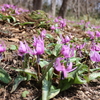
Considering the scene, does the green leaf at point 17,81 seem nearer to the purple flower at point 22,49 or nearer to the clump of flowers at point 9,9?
the purple flower at point 22,49

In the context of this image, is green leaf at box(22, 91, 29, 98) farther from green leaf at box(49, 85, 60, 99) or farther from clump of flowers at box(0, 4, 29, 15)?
clump of flowers at box(0, 4, 29, 15)

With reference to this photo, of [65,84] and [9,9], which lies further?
[9,9]

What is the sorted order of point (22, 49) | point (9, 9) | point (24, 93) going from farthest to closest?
1. point (9, 9)
2. point (24, 93)
3. point (22, 49)

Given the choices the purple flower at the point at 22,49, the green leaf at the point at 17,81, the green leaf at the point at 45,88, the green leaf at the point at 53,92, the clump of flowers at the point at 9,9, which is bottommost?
the green leaf at the point at 53,92

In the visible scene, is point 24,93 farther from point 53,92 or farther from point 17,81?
point 53,92

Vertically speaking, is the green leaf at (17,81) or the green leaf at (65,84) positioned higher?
the green leaf at (17,81)

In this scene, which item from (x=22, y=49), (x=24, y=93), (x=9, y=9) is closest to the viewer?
(x=22, y=49)

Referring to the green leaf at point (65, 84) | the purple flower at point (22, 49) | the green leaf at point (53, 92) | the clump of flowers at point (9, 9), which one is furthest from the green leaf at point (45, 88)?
the clump of flowers at point (9, 9)

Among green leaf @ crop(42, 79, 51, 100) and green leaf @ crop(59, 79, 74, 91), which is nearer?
green leaf @ crop(42, 79, 51, 100)

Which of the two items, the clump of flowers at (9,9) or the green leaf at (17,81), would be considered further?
the clump of flowers at (9,9)

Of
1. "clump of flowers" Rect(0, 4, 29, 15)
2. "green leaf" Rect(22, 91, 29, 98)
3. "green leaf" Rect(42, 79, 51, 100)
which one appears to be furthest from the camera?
"clump of flowers" Rect(0, 4, 29, 15)

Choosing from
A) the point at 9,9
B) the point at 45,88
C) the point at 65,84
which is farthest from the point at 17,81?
the point at 9,9

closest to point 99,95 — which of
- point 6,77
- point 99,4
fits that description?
point 6,77

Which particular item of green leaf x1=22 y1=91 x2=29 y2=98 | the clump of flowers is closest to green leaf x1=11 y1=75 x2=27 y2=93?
green leaf x1=22 y1=91 x2=29 y2=98
